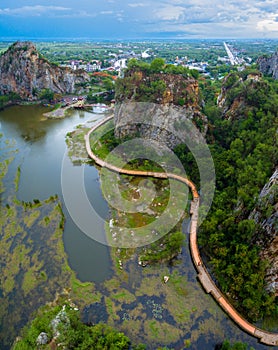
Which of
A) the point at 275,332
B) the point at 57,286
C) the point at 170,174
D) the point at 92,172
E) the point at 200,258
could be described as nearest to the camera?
the point at 275,332

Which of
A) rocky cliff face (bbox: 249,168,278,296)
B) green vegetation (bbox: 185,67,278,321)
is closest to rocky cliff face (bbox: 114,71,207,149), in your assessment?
green vegetation (bbox: 185,67,278,321)

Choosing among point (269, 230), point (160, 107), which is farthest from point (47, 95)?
point (269, 230)

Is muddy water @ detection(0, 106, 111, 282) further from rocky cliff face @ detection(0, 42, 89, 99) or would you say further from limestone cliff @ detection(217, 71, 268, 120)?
limestone cliff @ detection(217, 71, 268, 120)

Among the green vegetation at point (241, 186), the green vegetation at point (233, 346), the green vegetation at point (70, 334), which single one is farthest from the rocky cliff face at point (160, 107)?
the green vegetation at point (70, 334)

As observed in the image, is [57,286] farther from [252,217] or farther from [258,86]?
[258,86]

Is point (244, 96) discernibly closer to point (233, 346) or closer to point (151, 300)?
point (151, 300)

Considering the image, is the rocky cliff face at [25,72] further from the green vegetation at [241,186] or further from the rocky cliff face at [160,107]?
the green vegetation at [241,186]

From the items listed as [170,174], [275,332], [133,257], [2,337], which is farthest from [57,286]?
[170,174]
